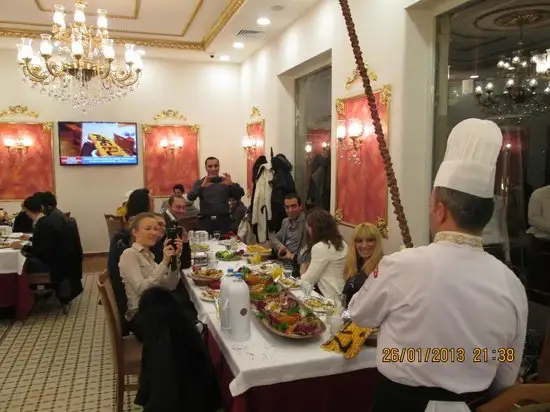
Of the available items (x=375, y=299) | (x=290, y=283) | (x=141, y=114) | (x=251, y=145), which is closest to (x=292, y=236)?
(x=290, y=283)

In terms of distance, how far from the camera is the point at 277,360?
201 cm

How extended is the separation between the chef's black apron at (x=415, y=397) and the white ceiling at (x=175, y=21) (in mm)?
4729

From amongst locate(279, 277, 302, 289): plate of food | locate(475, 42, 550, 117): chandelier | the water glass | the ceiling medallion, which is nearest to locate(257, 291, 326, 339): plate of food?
the water glass

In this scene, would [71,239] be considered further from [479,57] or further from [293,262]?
[479,57]

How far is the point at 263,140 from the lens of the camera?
7398 millimetres

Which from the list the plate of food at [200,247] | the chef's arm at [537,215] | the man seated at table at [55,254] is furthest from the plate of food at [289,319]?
the man seated at table at [55,254]

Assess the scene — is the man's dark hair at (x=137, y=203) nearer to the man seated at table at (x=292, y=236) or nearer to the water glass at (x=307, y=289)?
the man seated at table at (x=292, y=236)

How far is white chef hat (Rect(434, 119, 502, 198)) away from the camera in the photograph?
1.32m

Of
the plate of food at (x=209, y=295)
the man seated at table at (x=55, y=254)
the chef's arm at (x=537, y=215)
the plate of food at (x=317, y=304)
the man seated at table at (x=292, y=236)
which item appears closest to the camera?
the plate of food at (x=317, y=304)

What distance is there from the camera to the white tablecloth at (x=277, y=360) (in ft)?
6.40

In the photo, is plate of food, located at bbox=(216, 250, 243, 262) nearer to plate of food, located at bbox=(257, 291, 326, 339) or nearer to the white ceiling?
plate of food, located at bbox=(257, 291, 326, 339)

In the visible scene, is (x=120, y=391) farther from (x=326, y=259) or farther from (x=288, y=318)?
(x=326, y=259)

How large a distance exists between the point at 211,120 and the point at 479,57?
601 cm

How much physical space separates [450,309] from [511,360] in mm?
335
